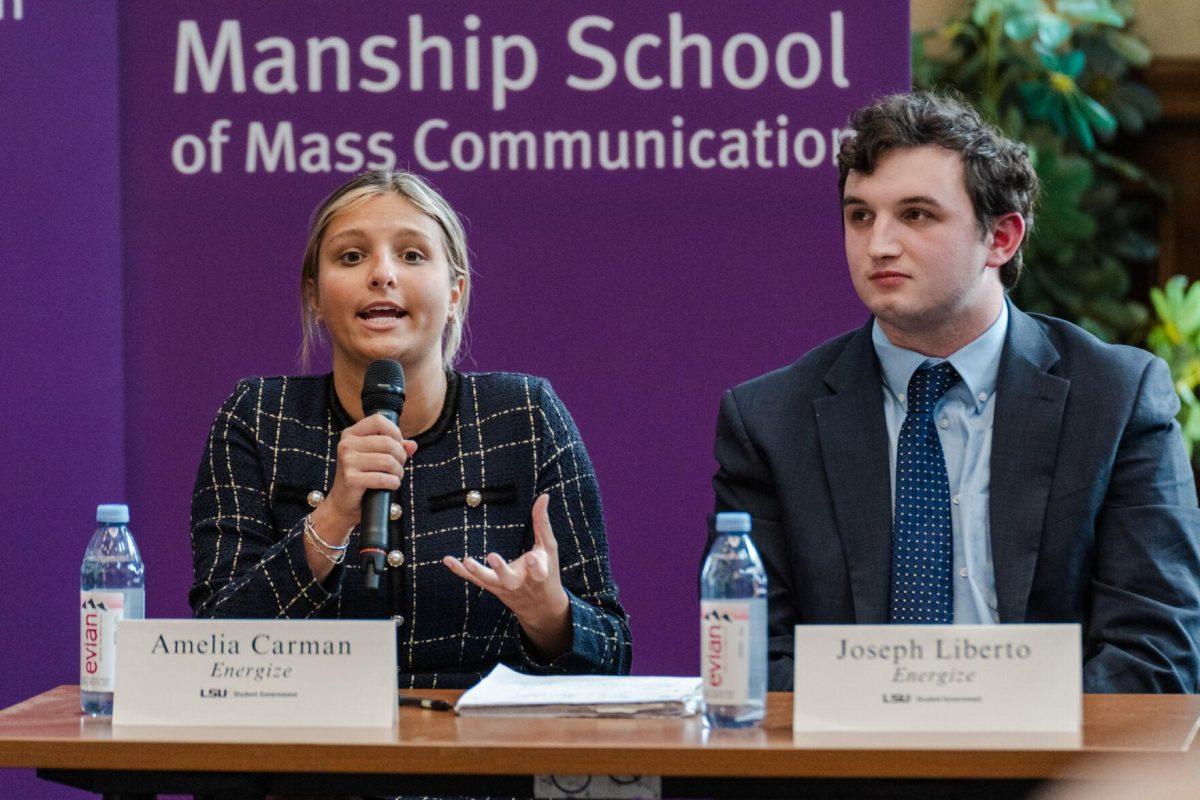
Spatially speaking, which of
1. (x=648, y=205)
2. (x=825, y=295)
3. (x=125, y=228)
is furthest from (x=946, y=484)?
(x=125, y=228)

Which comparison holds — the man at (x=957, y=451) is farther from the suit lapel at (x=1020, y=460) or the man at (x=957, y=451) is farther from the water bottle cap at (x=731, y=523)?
the water bottle cap at (x=731, y=523)

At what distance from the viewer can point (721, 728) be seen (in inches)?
70.9

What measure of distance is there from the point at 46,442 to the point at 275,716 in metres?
1.43

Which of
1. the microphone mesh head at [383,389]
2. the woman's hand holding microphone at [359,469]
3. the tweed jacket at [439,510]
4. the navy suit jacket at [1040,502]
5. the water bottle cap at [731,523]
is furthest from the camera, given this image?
the tweed jacket at [439,510]

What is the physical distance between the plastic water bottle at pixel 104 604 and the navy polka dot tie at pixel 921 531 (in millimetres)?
1091

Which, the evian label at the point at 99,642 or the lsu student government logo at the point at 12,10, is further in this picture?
the lsu student government logo at the point at 12,10

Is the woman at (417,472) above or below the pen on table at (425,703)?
above

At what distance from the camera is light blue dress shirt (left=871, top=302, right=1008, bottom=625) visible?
7.86ft

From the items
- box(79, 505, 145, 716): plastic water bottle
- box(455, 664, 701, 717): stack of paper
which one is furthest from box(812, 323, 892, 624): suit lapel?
box(79, 505, 145, 716): plastic water bottle

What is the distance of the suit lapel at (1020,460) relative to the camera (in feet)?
7.68

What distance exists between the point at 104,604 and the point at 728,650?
2.54 feet

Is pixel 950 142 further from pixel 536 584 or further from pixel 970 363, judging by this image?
pixel 536 584

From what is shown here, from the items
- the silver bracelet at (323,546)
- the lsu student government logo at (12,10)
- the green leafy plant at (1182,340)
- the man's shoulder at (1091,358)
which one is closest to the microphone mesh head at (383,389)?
the silver bracelet at (323,546)

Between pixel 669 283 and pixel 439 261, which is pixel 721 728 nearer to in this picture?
pixel 439 261
